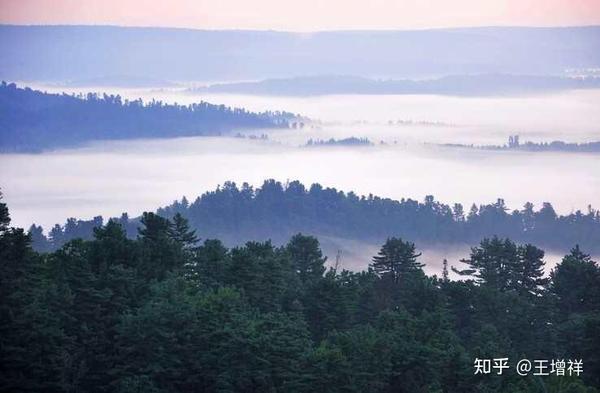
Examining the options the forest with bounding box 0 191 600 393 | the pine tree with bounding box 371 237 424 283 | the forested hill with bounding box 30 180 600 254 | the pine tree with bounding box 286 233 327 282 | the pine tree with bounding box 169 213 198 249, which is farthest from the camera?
the forested hill with bounding box 30 180 600 254

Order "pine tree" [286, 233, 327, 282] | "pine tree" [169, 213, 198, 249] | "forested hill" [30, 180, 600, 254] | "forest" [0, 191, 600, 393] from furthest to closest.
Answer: "forested hill" [30, 180, 600, 254] < "pine tree" [286, 233, 327, 282] < "pine tree" [169, 213, 198, 249] < "forest" [0, 191, 600, 393]

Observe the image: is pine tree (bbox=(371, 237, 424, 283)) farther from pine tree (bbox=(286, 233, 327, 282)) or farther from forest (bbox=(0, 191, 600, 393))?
forest (bbox=(0, 191, 600, 393))

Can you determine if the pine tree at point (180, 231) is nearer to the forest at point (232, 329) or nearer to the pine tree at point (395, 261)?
the forest at point (232, 329)

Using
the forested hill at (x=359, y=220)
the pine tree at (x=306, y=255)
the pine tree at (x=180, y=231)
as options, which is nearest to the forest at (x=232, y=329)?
the pine tree at (x=180, y=231)

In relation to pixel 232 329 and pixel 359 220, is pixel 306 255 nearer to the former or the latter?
pixel 232 329

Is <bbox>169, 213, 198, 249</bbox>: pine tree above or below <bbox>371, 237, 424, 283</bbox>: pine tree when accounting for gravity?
above

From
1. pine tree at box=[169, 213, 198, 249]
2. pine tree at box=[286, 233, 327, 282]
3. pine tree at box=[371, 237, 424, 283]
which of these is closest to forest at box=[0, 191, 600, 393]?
pine tree at box=[169, 213, 198, 249]
